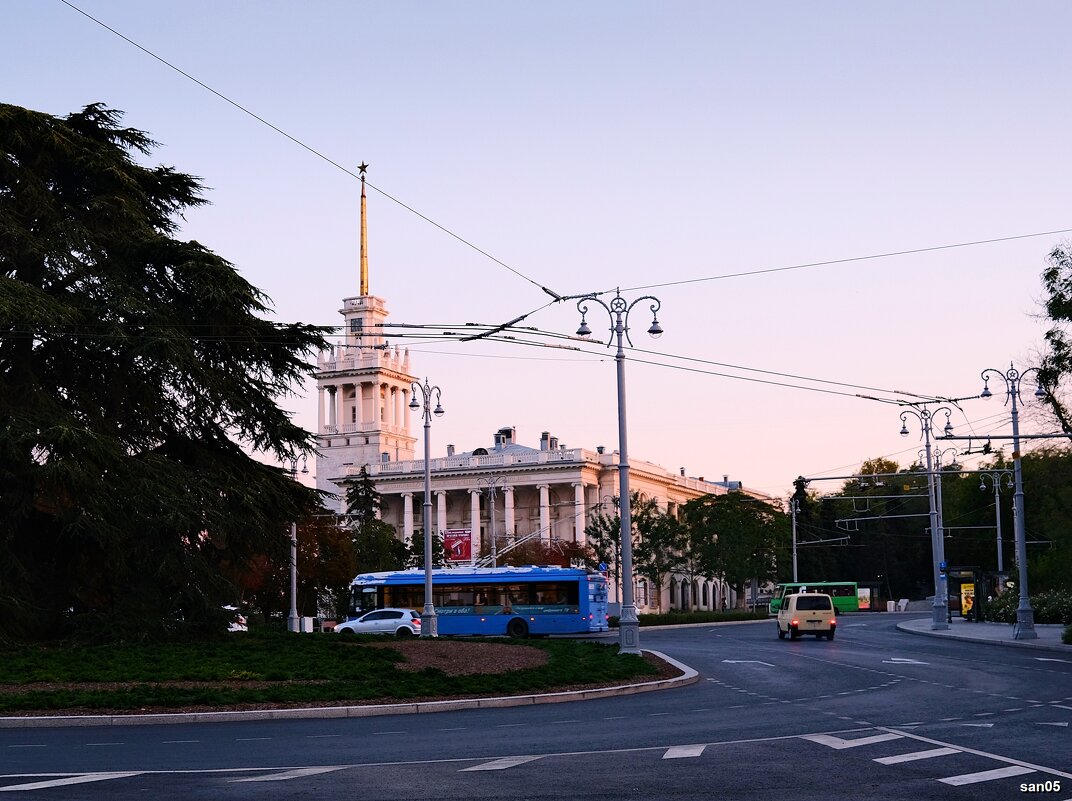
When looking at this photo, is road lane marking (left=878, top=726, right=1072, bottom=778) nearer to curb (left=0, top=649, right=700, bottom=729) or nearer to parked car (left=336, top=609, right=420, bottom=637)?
curb (left=0, top=649, right=700, bottom=729)

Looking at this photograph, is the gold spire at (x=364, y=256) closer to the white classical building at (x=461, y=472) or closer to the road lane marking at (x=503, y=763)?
the white classical building at (x=461, y=472)

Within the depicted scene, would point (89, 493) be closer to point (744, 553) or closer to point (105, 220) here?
point (105, 220)

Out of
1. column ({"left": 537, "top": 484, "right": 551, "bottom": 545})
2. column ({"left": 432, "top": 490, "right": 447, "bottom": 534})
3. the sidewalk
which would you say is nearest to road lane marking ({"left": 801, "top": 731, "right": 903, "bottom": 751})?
the sidewalk

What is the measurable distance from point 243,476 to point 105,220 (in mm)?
8278

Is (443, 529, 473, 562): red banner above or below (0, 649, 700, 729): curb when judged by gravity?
above

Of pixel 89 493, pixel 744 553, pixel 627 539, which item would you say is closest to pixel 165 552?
pixel 89 493

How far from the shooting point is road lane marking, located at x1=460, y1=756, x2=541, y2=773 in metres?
13.7

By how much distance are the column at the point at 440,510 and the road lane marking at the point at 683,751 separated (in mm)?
121988

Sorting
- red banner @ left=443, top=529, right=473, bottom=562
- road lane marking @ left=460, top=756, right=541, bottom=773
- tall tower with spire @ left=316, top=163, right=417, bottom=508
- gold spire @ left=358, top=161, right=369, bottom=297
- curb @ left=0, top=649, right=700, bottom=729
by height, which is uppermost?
gold spire @ left=358, top=161, right=369, bottom=297

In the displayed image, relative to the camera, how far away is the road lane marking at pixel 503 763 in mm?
13696

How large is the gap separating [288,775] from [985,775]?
6.85 m

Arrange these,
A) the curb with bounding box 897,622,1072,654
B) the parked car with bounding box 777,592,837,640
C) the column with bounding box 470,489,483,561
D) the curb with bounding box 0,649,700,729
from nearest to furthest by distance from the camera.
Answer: the curb with bounding box 0,649,700,729, the curb with bounding box 897,622,1072,654, the parked car with bounding box 777,592,837,640, the column with bounding box 470,489,483,561

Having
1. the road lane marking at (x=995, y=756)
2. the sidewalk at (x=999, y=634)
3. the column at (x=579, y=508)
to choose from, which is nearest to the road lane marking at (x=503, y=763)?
the road lane marking at (x=995, y=756)

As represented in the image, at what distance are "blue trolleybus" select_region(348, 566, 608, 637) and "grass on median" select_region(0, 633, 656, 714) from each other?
2639 centimetres
